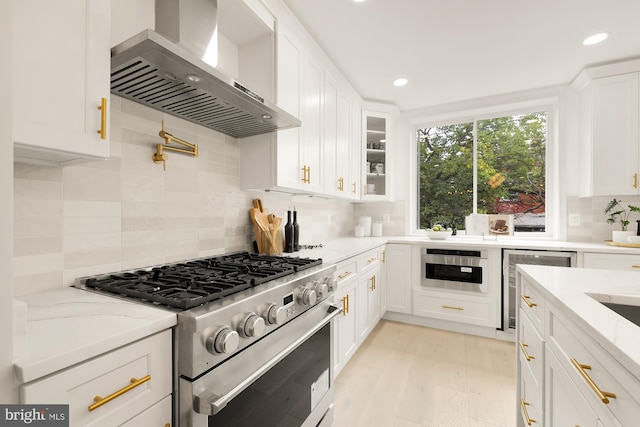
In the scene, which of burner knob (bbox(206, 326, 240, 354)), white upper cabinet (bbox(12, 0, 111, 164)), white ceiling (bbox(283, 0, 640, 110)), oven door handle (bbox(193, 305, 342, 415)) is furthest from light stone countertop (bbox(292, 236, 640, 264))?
white ceiling (bbox(283, 0, 640, 110))

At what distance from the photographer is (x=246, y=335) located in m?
0.96

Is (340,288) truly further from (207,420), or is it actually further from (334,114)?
(334,114)

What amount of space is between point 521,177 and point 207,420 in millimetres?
3926

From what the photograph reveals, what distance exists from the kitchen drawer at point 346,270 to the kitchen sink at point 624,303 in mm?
1277

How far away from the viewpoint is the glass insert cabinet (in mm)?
3596

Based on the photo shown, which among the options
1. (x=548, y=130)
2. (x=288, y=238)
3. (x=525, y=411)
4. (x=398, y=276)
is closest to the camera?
(x=525, y=411)

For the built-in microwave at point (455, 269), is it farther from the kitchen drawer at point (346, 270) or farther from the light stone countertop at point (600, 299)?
the light stone countertop at point (600, 299)

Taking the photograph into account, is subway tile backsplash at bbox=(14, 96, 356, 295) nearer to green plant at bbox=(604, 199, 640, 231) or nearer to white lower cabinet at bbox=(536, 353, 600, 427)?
white lower cabinet at bbox=(536, 353, 600, 427)

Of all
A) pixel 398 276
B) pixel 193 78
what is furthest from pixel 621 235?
pixel 193 78

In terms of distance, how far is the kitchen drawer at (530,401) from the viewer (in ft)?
3.91

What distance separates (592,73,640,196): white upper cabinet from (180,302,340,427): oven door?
298cm

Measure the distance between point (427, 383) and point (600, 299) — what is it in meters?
1.41

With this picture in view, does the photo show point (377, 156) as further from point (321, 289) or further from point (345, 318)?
point (321, 289)

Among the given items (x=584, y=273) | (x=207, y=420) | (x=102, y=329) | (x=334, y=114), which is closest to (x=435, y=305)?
(x=584, y=273)
